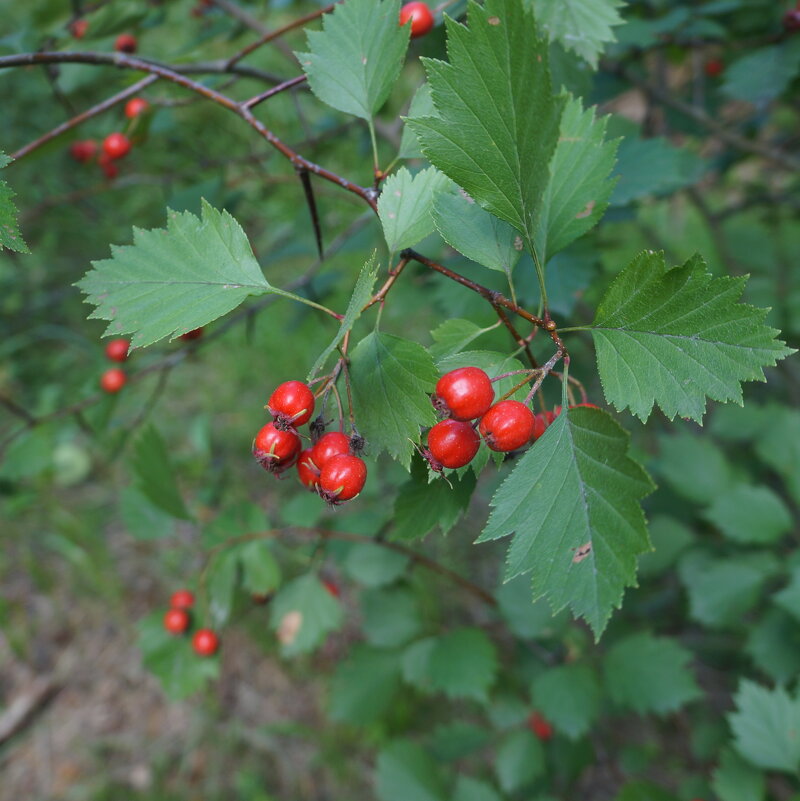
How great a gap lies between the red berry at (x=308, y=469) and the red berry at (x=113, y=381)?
132cm

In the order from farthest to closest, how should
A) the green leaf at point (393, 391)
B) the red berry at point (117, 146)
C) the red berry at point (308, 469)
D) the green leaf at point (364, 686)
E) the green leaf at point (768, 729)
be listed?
the green leaf at point (364, 686) → the red berry at point (117, 146) → the green leaf at point (768, 729) → the red berry at point (308, 469) → the green leaf at point (393, 391)

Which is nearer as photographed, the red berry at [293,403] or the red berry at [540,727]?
the red berry at [293,403]

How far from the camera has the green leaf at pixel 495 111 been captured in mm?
809

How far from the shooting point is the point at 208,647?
179 centimetres

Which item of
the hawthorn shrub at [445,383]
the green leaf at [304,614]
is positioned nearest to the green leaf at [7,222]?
the hawthorn shrub at [445,383]

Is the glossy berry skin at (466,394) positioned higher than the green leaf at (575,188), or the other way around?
the green leaf at (575,188)

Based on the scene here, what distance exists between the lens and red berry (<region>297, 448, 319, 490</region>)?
98 cm

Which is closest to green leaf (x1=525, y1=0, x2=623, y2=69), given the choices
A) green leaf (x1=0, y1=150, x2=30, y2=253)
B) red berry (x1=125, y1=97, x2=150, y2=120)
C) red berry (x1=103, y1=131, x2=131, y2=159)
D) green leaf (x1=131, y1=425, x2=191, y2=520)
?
green leaf (x1=0, y1=150, x2=30, y2=253)

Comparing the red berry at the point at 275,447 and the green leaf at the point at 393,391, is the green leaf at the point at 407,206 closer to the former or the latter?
the green leaf at the point at 393,391

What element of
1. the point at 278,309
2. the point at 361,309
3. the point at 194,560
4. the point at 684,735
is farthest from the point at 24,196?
the point at 684,735

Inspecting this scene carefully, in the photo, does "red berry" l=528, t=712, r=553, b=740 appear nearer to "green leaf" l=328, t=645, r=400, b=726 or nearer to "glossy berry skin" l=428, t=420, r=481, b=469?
"green leaf" l=328, t=645, r=400, b=726

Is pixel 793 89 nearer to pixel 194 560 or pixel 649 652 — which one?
pixel 649 652

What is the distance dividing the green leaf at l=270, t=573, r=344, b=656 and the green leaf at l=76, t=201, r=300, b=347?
1.27 meters

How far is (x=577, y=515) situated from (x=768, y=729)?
1250 millimetres
